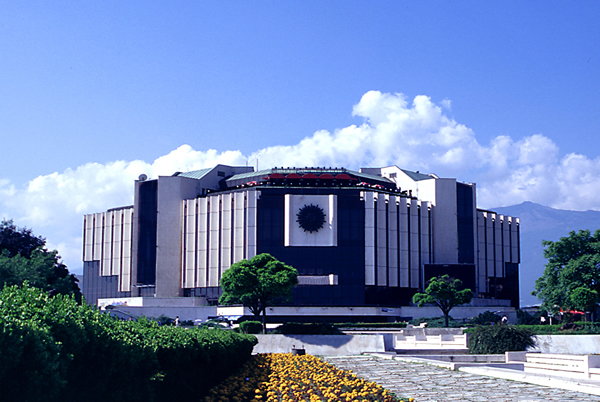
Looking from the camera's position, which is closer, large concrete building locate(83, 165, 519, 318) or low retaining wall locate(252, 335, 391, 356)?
low retaining wall locate(252, 335, 391, 356)

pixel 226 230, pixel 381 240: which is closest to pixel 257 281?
pixel 226 230

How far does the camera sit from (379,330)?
2761 inches

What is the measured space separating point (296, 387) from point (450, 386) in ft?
23.4

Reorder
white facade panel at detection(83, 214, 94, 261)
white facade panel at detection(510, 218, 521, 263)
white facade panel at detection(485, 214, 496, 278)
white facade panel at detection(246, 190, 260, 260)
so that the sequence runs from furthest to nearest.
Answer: white facade panel at detection(83, 214, 94, 261), white facade panel at detection(510, 218, 521, 263), white facade panel at detection(485, 214, 496, 278), white facade panel at detection(246, 190, 260, 260)

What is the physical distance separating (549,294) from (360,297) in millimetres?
28084

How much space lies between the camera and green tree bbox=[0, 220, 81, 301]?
54875 millimetres

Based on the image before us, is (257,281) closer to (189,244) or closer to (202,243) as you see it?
(202,243)

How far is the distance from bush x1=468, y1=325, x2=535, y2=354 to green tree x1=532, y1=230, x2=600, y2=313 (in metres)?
20.7

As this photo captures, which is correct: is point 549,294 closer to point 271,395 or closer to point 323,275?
point 323,275

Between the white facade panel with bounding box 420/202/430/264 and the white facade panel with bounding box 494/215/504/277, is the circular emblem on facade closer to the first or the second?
the white facade panel with bounding box 420/202/430/264

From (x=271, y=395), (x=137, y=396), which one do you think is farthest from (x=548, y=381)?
(x=137, y=396)

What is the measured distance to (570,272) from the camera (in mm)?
66562

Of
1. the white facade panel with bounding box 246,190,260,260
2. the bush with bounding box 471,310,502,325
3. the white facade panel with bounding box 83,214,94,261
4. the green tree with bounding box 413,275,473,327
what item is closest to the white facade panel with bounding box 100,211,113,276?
the white facade panel with bounding box 83,214,94,261

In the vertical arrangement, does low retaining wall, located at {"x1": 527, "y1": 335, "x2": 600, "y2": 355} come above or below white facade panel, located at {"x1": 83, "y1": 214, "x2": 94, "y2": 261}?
below
